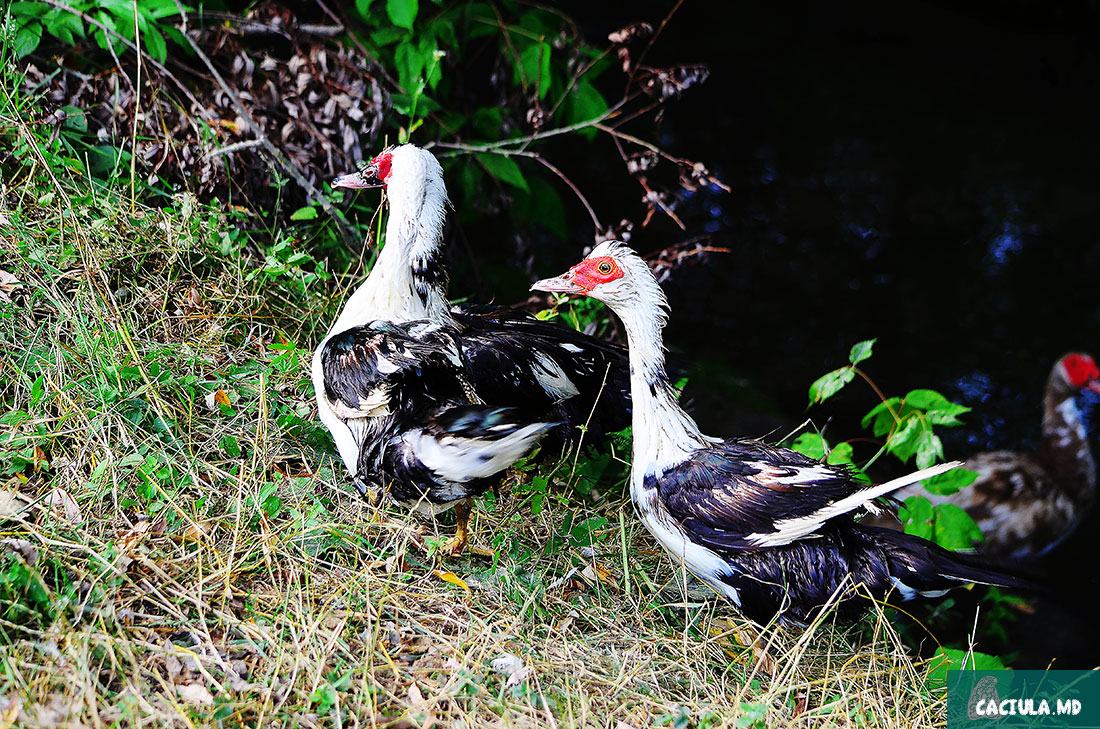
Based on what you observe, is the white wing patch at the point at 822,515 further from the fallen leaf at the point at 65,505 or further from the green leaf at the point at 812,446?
the fallen leaf at the point at 65,505

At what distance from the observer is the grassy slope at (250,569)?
232cm

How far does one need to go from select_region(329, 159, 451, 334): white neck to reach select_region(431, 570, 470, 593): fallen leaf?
88cm

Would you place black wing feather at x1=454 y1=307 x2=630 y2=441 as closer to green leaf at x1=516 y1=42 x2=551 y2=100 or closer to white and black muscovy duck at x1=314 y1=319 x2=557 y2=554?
white and black muscovy duck at x1=314 y1=319 x2=557 y2=554

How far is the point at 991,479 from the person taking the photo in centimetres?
487

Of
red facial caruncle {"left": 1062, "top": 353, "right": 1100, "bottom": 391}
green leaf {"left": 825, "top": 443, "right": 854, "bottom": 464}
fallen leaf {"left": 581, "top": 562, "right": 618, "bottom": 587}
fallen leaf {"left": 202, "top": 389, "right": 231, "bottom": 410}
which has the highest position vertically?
fallen leaf {"left": 202, "top": 389, "right": 231, "bottom": 410}

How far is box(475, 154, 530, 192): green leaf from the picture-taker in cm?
397

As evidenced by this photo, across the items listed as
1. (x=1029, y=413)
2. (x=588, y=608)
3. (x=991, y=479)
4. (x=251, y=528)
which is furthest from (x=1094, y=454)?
(x=251, y=528)

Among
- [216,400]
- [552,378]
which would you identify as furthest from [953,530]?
[216,400]

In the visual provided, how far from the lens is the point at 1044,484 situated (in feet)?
16.2

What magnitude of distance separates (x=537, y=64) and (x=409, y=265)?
1.31 metres

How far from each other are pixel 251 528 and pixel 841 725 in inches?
75.5

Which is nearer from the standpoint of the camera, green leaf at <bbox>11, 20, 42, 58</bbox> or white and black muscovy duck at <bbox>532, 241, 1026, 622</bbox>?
white and black muscovy duck at <bbox>532, 241, 1026, 622</bbox>

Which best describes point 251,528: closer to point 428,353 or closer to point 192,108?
point 428,353

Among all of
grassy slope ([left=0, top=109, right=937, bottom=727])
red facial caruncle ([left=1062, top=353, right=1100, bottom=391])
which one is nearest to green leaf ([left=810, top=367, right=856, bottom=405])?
grassy slope ([left=0, top=109, right=937, bottom=727])
